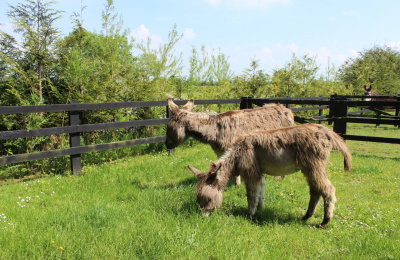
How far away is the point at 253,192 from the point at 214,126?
1.81 meters

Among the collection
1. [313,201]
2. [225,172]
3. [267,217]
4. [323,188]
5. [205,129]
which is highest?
[205,129]

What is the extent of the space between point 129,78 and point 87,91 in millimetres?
1526

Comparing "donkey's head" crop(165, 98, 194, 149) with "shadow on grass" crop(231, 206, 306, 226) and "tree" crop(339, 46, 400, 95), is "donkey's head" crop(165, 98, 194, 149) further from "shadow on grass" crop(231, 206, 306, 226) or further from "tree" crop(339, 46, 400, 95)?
"tree" crop(339, 46, 400, 95)

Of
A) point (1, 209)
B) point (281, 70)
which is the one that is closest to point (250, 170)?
point (1, 209)

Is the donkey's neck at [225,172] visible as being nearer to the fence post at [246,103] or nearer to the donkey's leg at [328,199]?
the donkey's leg at [328,199]

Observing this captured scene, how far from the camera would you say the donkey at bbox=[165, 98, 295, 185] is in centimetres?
548

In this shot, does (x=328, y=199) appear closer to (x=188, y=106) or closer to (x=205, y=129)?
(x=205, y=129)

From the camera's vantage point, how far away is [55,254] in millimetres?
2891

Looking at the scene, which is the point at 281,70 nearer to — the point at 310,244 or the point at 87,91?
the point at 87,91

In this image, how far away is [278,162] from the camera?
407 centimetres

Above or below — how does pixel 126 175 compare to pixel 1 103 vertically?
below

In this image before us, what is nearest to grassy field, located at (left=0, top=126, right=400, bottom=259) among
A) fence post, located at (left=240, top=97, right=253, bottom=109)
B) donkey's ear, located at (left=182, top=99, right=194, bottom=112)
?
donkey's ear, located at (left=182, top=99, right=194, bottom=112)

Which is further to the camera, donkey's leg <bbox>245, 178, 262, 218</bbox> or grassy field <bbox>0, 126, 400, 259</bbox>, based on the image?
donkey's leg <bbox>245, 178, 262, 218</bbox>

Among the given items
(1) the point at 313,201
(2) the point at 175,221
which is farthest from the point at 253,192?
(2) the point at 175,221
